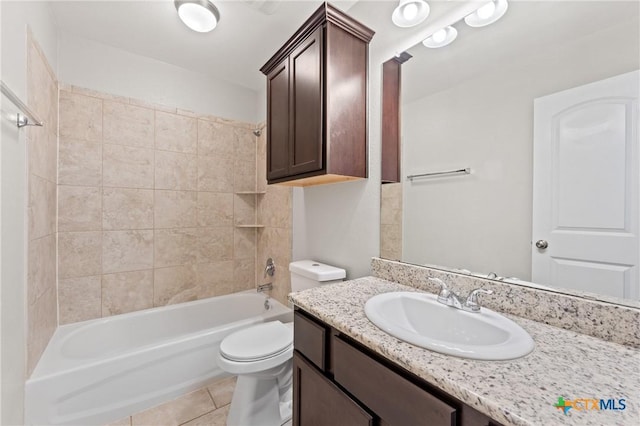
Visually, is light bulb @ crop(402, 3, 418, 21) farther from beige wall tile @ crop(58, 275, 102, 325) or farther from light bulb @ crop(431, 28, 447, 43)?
beige wall tile @ crop(58, 275, 102, 325)

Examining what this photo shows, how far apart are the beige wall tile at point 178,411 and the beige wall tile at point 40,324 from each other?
0.67 metres

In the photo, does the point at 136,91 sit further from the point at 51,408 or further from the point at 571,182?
the point at 571,182

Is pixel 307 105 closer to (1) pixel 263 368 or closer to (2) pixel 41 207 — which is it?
(1) pixel 263 368

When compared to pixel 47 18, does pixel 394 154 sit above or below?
below

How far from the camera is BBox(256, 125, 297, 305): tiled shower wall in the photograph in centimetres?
235

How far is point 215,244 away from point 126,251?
73 cm

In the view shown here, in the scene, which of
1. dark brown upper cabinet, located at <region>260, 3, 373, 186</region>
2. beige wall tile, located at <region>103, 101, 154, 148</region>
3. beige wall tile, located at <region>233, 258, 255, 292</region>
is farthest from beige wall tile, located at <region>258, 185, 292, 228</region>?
beige wall tile, located at <region>103, 101, 154, 148</region>

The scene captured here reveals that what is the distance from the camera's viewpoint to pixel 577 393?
0.51 meters

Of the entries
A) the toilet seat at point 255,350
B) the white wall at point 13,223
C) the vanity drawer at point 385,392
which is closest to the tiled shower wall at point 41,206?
the white wall at point 13,223

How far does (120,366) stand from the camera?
1560mm

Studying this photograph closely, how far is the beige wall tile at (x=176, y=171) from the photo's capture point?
7.66ft

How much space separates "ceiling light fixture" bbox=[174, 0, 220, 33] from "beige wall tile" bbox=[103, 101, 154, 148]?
3.19ft

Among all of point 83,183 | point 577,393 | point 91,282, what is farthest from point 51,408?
point 577,393

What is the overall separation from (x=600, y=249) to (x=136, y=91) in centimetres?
306
